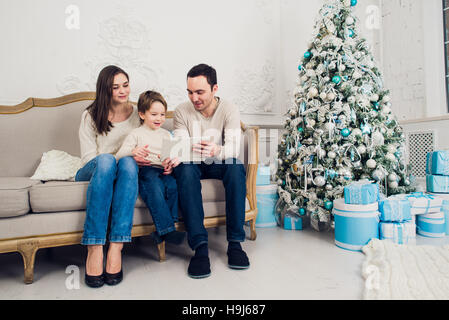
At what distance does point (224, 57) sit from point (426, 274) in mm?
2205

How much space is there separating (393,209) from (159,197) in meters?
1.27

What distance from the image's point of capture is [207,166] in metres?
1.65

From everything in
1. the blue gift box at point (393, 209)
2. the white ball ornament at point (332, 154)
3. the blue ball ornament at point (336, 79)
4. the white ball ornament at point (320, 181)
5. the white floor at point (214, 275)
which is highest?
the blue ball ornament at point (336, 79)

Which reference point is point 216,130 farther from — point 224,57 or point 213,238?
point 224,57

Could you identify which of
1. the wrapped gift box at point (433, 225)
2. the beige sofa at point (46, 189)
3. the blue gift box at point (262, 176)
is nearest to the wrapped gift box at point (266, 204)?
the blue gift box at point (262, 176)

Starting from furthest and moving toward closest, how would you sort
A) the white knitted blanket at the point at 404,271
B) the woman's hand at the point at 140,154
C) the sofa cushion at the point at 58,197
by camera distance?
the woman's hand at the point at 140,154
the sofa cushion at the point at 58,197
the white knitted blanket at the point at 404,271

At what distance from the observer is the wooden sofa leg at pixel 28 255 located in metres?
1.27

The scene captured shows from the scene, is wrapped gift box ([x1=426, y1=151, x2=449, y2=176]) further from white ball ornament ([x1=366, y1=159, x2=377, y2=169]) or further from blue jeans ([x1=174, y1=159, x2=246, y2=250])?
blue jeans ([x1=174, y1=159, x2=246, y2=250])

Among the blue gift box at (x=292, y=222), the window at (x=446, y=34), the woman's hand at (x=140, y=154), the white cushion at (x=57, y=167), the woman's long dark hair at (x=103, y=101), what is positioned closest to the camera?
the woman's hand at (x=140, y=154)

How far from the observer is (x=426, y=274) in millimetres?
1195

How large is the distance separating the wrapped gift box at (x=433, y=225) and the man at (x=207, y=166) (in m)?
1.20

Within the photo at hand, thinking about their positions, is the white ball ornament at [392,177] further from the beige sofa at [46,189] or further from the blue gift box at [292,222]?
the beige sofa at [46,189]

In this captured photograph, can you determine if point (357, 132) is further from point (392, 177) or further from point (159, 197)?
point (159, 197)

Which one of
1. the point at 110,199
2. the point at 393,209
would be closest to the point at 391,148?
the point at 393,209
